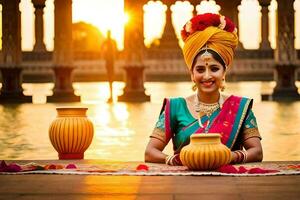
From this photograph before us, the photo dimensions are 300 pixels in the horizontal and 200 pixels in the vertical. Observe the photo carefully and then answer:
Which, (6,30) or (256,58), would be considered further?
(256,58)

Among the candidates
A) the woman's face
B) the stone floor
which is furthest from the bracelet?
the stone floor

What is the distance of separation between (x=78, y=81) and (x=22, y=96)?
72.6 ft

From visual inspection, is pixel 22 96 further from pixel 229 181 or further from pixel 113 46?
pixel 229 181

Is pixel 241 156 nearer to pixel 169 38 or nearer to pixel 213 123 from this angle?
pixel 213 123

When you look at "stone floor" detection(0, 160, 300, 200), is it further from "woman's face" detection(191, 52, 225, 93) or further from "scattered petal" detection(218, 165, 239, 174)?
"woman's face" detection(191, 52, 225, 93)

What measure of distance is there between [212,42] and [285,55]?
20490mm

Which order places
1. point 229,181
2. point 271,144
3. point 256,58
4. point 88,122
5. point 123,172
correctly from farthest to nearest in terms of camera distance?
1. point 256,58
2. point 271,144
3. point 88,122
4. point 123,172
5. point 229,181

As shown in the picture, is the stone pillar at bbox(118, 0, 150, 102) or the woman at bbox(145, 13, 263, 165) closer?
the woman at bbox(145, 13, 263, 165)

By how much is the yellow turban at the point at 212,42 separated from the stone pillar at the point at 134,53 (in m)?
19.7

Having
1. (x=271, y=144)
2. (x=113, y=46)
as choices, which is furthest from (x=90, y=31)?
(x=271, y=144)

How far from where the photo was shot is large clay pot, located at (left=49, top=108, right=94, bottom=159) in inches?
264

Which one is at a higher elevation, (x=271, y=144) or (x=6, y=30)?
(x=6, y=30)

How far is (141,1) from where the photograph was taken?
84.0ft

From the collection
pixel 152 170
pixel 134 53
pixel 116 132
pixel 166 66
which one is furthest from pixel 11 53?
pixel 166 66
